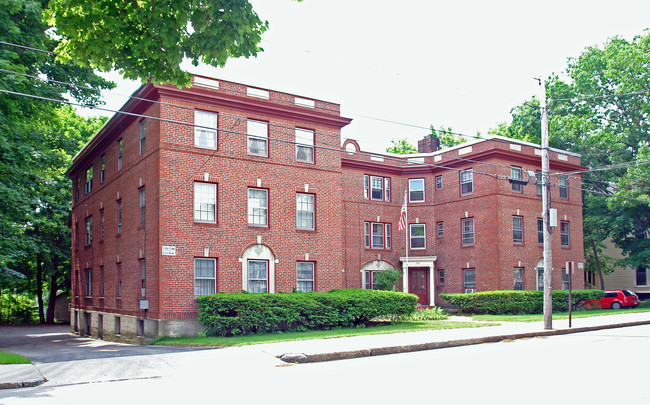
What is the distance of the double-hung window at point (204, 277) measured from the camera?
2259 centimetres

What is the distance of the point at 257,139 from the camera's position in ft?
81.2

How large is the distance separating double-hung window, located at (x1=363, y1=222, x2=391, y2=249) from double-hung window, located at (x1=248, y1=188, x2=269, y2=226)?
11336 millimetres

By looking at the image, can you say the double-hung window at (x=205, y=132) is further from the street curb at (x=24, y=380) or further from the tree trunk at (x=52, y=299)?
the tree trunk at (x=52, y=299)

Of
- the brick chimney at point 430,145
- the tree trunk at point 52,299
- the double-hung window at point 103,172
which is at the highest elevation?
the brick chimney at point 430,145

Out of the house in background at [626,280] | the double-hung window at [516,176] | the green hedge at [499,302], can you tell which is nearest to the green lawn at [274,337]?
the green hedge at [499,302]

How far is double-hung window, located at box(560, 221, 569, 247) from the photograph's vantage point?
120 ft

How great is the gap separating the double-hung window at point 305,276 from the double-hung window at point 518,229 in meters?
13.8

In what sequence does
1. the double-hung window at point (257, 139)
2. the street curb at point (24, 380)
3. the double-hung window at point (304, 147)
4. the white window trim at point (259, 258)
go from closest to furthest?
the street curb at point (24, 380) < the white window trim at point (259, 258) < the double-hung window at point (257, 139) < the double-hung window at point (304, 147)

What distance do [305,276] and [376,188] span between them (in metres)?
12.0

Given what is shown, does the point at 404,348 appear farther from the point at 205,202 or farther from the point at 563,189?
the point at 563,189

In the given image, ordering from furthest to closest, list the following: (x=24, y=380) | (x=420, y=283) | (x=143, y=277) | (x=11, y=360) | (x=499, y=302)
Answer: (x=420, y=283), (x=499, y=302), (x=143, y=277), (x=11, y=360), (x=24, y=380)

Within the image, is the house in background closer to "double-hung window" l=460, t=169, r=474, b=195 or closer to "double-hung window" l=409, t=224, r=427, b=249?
"double-hung window" l=409, t=224, r=427, b=249

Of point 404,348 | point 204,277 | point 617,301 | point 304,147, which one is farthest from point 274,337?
point 617,301

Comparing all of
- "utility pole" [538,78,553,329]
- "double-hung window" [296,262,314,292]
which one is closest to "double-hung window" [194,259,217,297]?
"double-hung window" [296,262,314,292]
